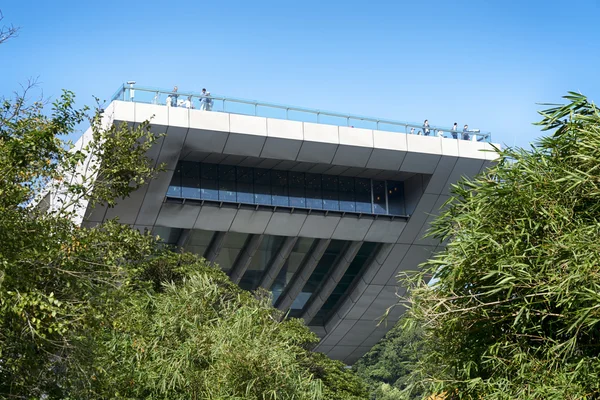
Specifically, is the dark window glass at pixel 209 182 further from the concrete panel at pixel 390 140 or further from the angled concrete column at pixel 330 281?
the angled concrete column at pixel 330 281

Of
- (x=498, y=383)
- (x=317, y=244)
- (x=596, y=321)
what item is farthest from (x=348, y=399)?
(x=596, y=321)

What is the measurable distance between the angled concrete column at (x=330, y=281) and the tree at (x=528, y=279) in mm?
18074

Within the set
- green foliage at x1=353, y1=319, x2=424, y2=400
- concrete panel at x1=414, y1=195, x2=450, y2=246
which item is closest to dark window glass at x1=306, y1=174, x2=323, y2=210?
concrete panel at x1=414, y1=195, x2=450, y2=246

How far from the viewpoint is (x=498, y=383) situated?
12148mm

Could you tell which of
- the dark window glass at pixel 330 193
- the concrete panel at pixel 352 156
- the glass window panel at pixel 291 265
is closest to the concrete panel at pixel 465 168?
the concrete panel at pixel 352 156

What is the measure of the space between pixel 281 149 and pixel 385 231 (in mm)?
6349

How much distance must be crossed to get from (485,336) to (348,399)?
11.8m

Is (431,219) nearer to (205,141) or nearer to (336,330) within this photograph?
(336,330)

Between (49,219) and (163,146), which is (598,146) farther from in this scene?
(163,146)

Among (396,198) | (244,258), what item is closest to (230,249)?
(244,258)

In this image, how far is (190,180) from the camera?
1083 inches

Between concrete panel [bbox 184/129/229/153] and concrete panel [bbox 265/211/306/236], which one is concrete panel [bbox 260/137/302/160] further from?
concrete panel [bbox 265/211/306/236]

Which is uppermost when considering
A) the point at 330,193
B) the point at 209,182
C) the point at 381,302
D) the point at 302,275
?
the point at 330,193

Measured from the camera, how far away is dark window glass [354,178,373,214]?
99.0 feet
